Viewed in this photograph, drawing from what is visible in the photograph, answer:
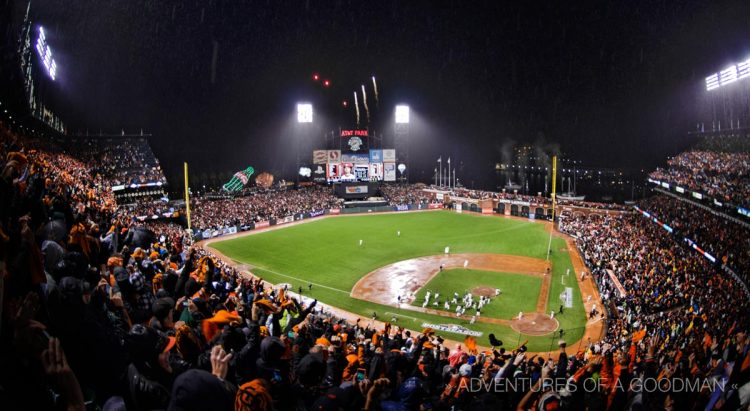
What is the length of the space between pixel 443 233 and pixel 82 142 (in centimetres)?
5023

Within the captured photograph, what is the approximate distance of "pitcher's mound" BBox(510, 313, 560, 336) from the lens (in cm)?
2358

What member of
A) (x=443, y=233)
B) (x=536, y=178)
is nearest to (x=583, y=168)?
(x=536, y=178)

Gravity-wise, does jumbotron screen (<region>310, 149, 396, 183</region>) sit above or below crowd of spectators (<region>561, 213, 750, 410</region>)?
above

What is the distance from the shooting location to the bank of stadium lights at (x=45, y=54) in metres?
31.6

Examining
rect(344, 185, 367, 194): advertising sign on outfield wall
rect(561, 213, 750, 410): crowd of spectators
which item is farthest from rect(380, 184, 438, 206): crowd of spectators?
rect(561, 213, 750, 410): crowd of spectators

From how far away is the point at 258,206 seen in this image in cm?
6047

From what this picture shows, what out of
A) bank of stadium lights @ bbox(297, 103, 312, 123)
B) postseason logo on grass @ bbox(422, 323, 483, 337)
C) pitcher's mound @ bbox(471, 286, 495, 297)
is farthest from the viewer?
bank of stadium lights @ bbox(297, 103, 312, 123)

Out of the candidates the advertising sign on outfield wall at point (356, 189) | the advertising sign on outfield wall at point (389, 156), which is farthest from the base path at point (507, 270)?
the advertising sign on outfield wall at point (389, 156)

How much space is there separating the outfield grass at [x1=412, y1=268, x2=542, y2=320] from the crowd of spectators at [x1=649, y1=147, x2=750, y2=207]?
51.7 ft

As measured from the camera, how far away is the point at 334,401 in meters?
4.12

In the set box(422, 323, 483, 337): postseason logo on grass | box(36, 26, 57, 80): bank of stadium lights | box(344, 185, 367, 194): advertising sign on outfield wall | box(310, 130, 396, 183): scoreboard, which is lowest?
box(422, 323, 483, 337): postseason logo on grass

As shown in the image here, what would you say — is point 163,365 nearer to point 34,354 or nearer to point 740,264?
point 34,354

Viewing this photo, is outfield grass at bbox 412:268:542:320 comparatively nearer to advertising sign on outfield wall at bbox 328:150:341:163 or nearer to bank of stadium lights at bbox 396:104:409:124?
advertising sign on outfield wall at bbox 328:150:341:163

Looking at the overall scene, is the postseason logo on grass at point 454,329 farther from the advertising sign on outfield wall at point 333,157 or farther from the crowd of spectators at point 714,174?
the advertising sign on outfield wall at point 333,157
